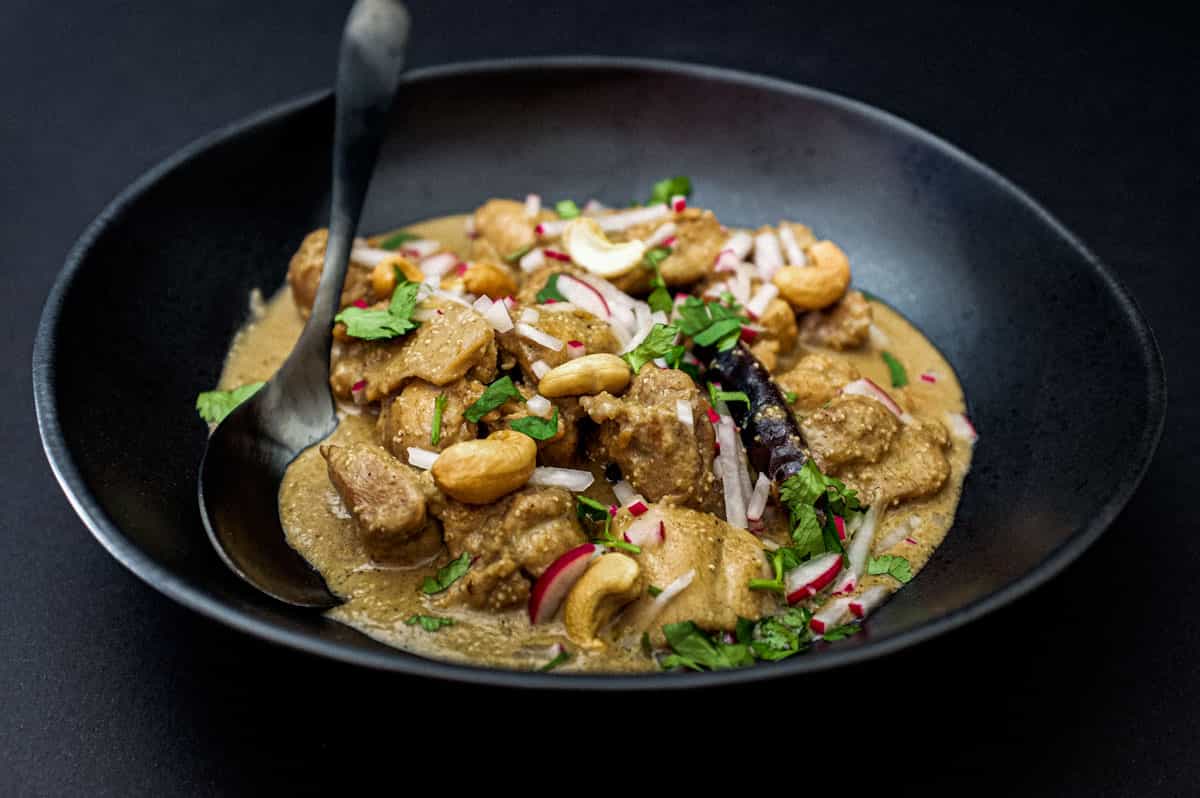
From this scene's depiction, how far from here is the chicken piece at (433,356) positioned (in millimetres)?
3668

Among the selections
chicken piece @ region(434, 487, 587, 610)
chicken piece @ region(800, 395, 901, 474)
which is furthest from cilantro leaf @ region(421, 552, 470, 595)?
chicken piece @ region(800, 395, 901, 474)

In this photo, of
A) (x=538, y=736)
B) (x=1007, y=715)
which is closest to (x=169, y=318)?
(x=538, y=736)

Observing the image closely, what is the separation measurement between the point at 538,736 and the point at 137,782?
3.67ft

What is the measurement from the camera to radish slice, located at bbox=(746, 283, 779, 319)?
14.3 feet

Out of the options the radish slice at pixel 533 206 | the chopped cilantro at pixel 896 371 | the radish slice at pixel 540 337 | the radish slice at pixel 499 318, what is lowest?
the chopped cilantro at pixel 896 371

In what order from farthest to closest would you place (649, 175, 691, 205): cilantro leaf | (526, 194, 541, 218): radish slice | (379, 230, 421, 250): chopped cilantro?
(649, 175, 691, 205): cilantro leaf
(379, 230, 421, 250): chopped cilantro
(526, 194, 541, 218): radish slice

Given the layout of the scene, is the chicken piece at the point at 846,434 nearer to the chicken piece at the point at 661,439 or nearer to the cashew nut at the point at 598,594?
the chicken piece at the point at 661,439

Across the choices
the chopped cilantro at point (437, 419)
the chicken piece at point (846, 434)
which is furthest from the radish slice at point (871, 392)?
the chopped cilantro at point (437, 419)

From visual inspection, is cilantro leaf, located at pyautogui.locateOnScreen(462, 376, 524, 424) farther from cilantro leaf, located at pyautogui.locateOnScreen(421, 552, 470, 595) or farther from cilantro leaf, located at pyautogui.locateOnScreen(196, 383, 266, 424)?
cilantro leaf, located at pyautogui.locateOnScreen(196, 383, 266, 424)

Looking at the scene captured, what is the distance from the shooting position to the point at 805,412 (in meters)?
4.08

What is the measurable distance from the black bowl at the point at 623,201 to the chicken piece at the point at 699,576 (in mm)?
387

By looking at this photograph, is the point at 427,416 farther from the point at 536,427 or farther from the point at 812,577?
the point at 812,577

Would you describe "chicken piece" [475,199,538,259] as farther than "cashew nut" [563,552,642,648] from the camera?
Yes

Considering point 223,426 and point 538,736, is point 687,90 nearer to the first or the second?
point 223,426
